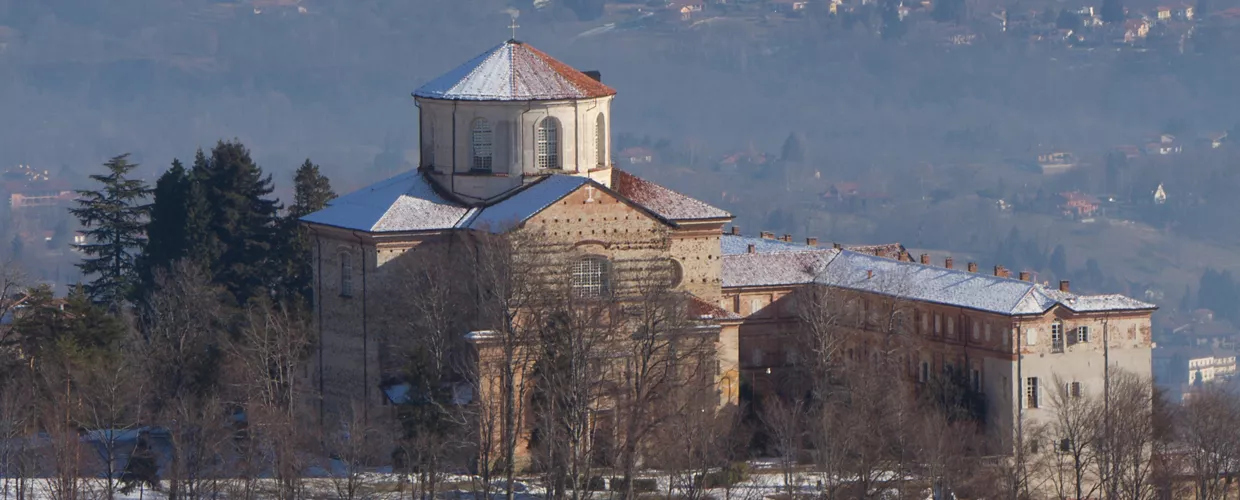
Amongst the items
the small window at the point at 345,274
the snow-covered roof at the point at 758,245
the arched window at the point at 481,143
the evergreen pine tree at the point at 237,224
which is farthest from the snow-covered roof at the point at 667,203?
the evergreen pine tree at the point at 237,224

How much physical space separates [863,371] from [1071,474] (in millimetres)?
6717

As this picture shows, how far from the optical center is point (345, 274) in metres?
79.0

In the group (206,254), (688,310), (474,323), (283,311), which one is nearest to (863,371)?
(688,310)

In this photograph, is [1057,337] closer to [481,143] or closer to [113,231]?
[481,143]

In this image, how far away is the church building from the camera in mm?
77438

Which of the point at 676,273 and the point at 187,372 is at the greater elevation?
the point at 676,273

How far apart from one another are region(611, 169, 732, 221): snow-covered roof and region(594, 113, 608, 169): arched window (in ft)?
3.41

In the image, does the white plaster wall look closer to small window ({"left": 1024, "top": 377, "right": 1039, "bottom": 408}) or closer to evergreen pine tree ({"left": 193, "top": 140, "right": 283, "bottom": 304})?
evergreen pine tree ({"left": 193, "top": 140, "right": 283, "bottom": 304})

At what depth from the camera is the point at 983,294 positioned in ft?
269

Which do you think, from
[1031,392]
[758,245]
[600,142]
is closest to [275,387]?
[600,142]

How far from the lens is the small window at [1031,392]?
262 feet

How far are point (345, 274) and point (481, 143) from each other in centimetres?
572

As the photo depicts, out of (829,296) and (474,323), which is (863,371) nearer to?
(829,296)

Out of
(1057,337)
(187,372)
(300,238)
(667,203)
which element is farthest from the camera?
(300,238)
